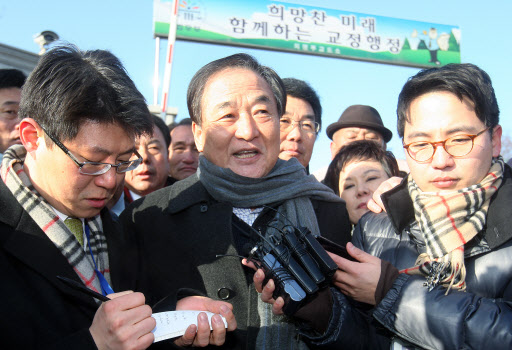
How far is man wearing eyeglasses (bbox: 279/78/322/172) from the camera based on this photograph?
386cm

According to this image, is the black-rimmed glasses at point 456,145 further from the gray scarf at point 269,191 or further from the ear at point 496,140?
the gray scarf at point 269,191

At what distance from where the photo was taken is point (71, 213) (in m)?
2.09

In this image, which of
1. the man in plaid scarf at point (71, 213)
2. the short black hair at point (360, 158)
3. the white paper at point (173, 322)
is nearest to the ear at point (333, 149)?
the short black hair at point (360, 158)

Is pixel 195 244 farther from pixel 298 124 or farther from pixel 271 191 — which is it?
pixel 298 124

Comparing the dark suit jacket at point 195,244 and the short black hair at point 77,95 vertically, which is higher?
the short black hair at point 77,95

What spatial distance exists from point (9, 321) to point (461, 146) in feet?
6.10

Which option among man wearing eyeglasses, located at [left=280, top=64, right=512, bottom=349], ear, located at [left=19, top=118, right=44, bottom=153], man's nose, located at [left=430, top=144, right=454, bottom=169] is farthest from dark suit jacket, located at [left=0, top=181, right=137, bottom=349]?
man's nose, located at [left=430, top=144, right=454, bottom=169]

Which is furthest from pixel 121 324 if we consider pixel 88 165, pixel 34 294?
pixel 88 165

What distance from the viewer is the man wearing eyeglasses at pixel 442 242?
6.19 ft

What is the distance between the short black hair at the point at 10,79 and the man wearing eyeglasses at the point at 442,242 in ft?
10.9

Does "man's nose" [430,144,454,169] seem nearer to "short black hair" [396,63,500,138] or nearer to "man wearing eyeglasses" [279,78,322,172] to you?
"short black hair" [396,63,500,138]

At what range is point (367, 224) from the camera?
101 inches

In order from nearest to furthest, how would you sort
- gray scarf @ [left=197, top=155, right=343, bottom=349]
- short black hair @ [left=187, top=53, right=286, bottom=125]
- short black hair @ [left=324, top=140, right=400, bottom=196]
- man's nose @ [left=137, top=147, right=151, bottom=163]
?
1. gray scarf @ [left=197, top=155, right=343, bottom=349]
2. short black hair @ [left=187, top=53, right=286, bottom=125]
3. short black hair @ [left=324, top=140, right=400, bottom=196]
4. man's nose @ [left=137, top=147, right=151, bottom=163]

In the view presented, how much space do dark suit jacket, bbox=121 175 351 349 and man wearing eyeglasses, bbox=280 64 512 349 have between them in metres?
0.39
